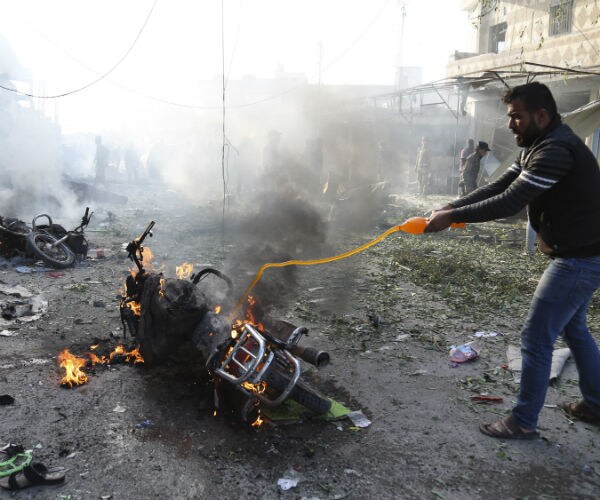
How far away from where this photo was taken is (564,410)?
11.6 feet

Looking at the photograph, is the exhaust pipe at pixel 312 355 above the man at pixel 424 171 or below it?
below

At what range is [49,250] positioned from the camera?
8.22 m

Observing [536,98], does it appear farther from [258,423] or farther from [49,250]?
[49,250]

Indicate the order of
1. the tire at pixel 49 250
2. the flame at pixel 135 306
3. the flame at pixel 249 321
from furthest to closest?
the tire at pixel 49 250 < the flame at pixel 135 306 < the flame at pixel 249 321

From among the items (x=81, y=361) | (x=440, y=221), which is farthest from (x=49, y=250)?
(x=440, y=221)

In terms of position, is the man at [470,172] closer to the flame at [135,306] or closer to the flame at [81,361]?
the flame at [135,306]

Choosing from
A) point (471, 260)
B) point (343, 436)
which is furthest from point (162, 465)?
point (471, 260)

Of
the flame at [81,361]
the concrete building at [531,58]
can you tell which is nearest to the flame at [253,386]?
the flame at [81,361]

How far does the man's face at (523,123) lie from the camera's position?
298 centimetres

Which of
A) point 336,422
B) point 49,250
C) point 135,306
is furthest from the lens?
point 49,250

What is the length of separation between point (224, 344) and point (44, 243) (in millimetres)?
6468

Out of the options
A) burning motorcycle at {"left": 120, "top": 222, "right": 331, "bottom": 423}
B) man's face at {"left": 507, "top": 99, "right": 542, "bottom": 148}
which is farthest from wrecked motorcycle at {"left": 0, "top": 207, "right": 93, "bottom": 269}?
man's face at {"left": 507, "top": 99, "right": 542, "bottom": 148}

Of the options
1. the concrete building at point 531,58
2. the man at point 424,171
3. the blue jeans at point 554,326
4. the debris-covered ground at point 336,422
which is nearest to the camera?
the debris-covered ground at point 336,422

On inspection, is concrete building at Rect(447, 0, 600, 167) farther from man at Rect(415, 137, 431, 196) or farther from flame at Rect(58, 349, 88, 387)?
flame at Rect(58, 349, 88, 387)
